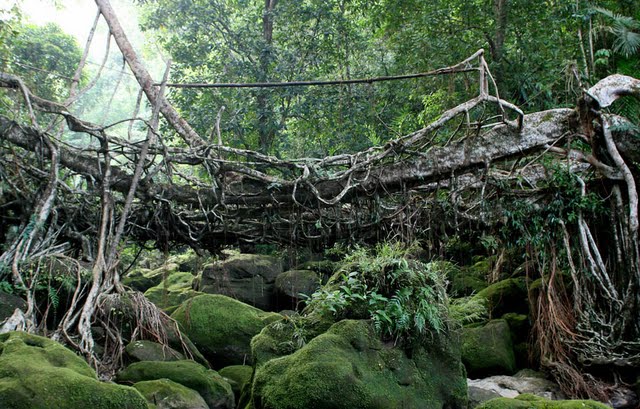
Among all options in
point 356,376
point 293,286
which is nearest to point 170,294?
point 293,286

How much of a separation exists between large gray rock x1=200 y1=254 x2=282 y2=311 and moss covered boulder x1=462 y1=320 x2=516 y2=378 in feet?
16.6

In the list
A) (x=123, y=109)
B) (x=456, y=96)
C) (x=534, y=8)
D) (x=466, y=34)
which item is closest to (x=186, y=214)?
(x=456, y=96)

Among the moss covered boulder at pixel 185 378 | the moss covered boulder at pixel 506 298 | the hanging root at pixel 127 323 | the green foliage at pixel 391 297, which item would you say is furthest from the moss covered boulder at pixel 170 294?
the green foliage at pixel 391 297

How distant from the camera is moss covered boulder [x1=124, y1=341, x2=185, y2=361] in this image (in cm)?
707

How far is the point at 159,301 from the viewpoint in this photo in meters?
11.5

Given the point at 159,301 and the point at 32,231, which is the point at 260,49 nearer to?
the point at 159,301

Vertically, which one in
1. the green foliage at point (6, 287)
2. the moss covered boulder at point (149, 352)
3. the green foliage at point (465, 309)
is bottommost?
the moss covered boulder at point (149, 352)

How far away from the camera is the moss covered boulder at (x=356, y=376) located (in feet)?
15.1

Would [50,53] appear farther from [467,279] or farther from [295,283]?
[467,279]

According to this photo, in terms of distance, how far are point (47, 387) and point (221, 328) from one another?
4200mm

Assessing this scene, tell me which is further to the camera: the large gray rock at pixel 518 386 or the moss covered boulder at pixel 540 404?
the large gray rock at pixel 518 386

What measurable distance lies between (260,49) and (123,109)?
89.5 feet

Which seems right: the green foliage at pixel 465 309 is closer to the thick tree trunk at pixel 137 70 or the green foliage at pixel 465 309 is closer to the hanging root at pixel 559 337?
the hanging root at pixel 559 337

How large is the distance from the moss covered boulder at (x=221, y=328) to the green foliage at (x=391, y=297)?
9.53 ft
